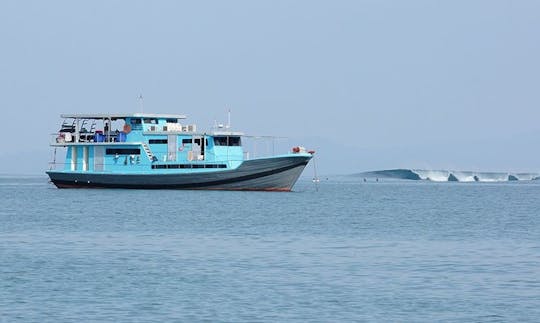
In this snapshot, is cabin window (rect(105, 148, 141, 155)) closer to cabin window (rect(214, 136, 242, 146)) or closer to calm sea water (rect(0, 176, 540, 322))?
cabin window (rect(214, 136, 242, 146))

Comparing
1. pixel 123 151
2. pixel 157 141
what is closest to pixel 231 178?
pixel 157 141

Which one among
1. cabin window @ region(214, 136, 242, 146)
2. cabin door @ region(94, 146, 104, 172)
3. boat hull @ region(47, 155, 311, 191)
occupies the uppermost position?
cabin window @ region(214, 136, 242, 146)

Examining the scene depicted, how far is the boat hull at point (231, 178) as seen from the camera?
313ft

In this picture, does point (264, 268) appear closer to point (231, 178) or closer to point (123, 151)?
point (231, 178)

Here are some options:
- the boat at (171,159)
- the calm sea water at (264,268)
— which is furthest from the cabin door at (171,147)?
the calm sea water at (264,268)

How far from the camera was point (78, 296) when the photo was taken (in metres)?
32.4

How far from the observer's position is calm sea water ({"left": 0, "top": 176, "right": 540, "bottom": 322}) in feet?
99.2

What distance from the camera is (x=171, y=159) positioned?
9794 cm

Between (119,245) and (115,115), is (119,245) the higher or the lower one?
the lower one

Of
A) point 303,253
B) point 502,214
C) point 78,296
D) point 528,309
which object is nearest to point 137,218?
point 303,253

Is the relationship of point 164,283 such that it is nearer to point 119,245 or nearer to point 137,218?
point 119,245

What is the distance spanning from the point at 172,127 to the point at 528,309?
72.1 metres

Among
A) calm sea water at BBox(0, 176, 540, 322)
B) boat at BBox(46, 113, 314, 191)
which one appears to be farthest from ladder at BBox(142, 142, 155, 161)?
calm sea water at BBox(0, 176, 540, 322)

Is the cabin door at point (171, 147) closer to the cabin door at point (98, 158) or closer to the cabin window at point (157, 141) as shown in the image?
the cabin window at point (157, 141)
